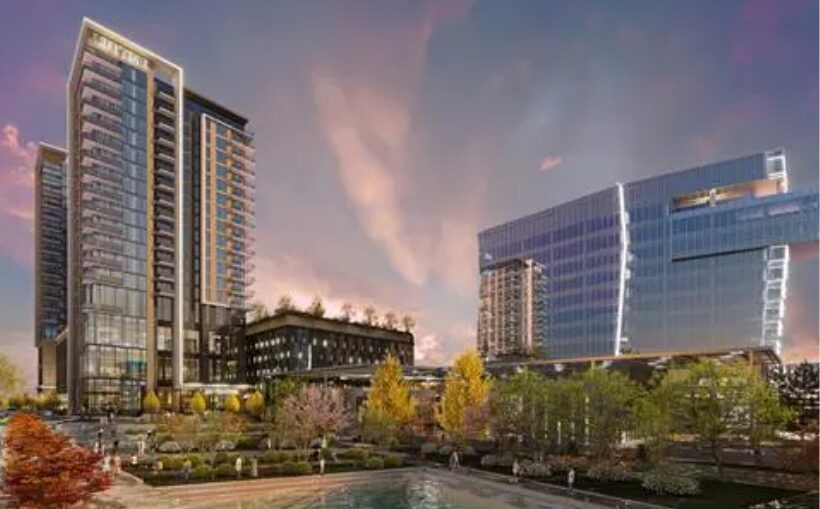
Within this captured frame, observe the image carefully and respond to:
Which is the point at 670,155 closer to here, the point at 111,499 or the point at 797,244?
the point at 111,499

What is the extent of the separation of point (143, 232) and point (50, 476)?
85.1 m

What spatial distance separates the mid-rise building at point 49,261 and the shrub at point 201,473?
117 meters

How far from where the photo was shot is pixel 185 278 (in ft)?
358

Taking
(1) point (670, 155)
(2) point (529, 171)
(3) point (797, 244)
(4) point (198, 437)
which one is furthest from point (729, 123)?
(3) point (797, 244)

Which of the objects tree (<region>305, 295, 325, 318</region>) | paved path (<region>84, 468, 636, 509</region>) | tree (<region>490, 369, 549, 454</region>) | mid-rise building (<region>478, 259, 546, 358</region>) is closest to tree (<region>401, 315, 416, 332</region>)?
mid-rise building (<region>478, 259, 546, 358</region>)

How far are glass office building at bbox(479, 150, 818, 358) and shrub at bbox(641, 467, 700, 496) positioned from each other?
5724 cm

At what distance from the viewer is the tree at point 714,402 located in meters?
30.6

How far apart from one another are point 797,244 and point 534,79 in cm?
6589

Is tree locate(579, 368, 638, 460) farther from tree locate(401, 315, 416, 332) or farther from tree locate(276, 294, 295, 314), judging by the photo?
tree locate(401, 315, 416, 332)

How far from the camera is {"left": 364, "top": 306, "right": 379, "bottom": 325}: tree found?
125 meters

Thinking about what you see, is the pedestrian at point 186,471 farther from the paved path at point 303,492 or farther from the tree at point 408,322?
the tree at point 408,322

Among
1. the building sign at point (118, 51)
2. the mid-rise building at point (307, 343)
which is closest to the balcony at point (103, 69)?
the building sign at point (118, 51)

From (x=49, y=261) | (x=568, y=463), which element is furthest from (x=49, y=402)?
(x=568, y=463)

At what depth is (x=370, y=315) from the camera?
126875 millimetres
